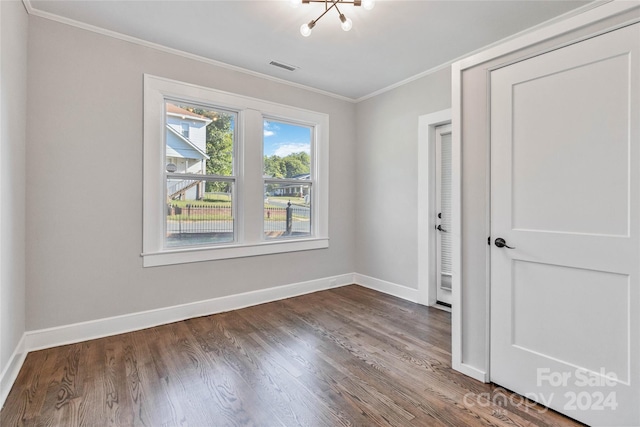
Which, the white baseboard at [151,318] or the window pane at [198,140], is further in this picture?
the window pane at [198,140]

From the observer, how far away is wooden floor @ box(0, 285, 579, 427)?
170 centimetres

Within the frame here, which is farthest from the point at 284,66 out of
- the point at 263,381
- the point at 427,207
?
the point at 263,381

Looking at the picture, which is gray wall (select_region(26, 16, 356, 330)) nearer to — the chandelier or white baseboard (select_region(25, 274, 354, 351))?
white baseboard (select_region(25, 274, 354, 351))

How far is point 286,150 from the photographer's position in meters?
4.00

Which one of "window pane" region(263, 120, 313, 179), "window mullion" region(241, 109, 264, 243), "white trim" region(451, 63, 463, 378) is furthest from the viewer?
"window pane" region(263, 120, 313, 179)

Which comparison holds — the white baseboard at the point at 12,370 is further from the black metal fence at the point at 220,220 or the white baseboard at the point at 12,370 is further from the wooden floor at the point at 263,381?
the black metal fence at the point at 220,220

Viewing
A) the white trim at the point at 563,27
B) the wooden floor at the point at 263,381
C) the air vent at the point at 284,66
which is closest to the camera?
the white trim at the point at 563,27

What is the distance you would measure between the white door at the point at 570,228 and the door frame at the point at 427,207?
155 cm

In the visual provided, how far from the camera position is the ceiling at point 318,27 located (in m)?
2.36

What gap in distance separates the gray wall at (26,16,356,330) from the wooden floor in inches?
15.5

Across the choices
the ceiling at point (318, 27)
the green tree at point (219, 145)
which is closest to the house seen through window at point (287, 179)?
the green tree at point (219, 145)

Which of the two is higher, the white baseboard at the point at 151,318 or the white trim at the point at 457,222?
the white trim at the point at 457,222

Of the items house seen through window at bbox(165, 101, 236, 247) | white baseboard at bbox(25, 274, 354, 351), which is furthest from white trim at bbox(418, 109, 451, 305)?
house seen through window at bbox(165, 101, 236, 247)

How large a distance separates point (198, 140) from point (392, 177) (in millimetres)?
2468
